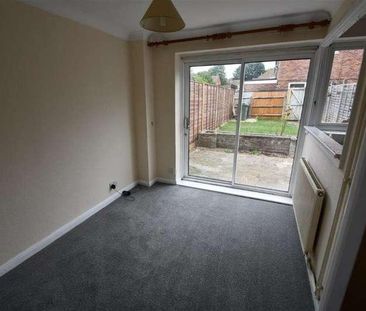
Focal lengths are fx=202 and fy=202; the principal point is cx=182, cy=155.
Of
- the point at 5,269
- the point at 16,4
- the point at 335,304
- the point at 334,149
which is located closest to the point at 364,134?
the point at 334,149

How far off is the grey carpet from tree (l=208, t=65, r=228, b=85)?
1.84 meters

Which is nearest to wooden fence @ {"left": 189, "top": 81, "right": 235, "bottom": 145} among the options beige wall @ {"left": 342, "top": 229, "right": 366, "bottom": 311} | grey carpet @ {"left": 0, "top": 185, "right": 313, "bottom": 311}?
grey carpet @ {"left": 0, "top": 185, "right": 313, "bottom": 311}

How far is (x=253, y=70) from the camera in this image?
274 centimetres

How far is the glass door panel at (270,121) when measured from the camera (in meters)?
2.62

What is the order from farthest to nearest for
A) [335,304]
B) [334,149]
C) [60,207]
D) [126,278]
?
[60,207]
[126,278]
[334,149]
[335,304]

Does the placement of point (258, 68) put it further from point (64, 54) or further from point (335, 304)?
point (335, 304)

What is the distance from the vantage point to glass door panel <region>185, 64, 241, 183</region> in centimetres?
297

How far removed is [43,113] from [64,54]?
0.62 m

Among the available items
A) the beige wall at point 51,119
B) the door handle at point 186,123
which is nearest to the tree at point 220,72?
the door handle at point 186,123

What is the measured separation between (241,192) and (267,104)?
1.33 meters

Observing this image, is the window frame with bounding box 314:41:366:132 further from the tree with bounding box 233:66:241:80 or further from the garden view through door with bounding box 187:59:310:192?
the tree with bounding box 233:66:241:80

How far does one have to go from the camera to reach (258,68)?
8.89 ft

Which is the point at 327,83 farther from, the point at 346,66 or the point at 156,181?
the point at 156,181

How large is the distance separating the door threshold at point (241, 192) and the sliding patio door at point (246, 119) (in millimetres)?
111
